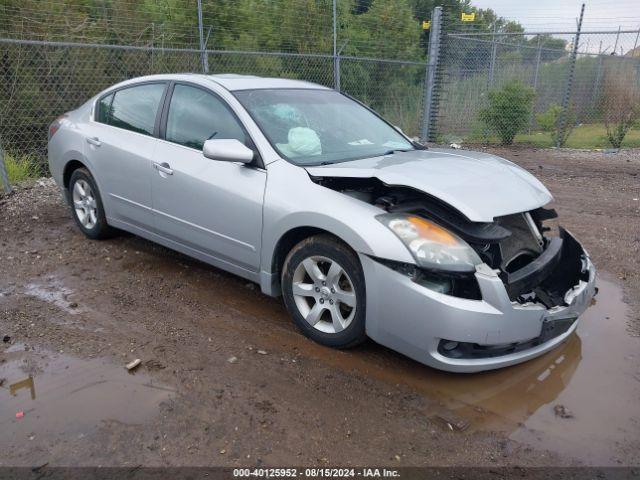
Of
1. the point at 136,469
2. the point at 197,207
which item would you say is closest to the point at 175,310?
the point at 197,207

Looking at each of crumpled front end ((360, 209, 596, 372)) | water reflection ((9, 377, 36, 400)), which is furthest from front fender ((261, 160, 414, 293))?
water reflection ((9, 377, 36, 400))

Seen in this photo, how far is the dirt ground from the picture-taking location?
8.17ft

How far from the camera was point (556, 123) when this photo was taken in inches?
486

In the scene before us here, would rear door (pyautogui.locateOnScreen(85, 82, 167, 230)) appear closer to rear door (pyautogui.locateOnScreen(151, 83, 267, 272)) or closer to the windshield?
rear door (pyautogui.locateOnScreen(151, 83, 267, 272))

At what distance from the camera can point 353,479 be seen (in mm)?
2316

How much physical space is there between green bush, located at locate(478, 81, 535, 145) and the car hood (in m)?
A: 8.83

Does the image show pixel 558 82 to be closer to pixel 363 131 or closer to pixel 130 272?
pixel 363 131

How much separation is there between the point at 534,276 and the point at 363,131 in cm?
187

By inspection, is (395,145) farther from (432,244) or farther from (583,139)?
(583,139)

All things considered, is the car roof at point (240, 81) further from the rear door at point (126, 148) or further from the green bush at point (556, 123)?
the green bush at point (556, 123)

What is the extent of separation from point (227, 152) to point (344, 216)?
3.14 ft

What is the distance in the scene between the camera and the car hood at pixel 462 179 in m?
3.00

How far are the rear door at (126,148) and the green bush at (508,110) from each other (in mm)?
9351

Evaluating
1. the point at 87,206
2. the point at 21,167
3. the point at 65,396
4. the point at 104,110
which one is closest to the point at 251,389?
the point at 65,396
